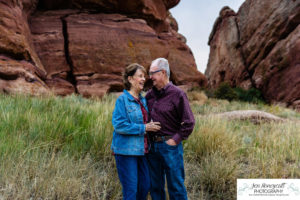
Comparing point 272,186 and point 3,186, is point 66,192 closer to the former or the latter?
point 3,186

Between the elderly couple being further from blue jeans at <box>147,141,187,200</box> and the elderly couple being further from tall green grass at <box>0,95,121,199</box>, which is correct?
tall green grass at <box>0,95,121,199</box>

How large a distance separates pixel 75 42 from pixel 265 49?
14.8m

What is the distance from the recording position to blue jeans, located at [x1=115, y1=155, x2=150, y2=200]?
2119mm

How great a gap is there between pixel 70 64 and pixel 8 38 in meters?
A: 3.32

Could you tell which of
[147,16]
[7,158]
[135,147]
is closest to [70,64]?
[147,16]

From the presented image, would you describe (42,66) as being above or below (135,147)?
above

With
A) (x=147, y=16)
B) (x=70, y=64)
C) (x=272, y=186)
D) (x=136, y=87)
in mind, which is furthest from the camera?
(x=147, y=16)

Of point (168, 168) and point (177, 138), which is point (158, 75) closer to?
point (177, 138)

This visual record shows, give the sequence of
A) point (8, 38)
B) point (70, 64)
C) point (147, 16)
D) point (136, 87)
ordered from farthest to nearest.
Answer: point (147, 16), point (70, 64), point (8, 38), point (136, 87)

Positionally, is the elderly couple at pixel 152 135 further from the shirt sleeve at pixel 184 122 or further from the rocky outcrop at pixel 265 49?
the rocky outcrop at pixel 265 49

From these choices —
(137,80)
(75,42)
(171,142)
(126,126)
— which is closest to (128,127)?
(126,126)

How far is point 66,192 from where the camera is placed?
224 cm

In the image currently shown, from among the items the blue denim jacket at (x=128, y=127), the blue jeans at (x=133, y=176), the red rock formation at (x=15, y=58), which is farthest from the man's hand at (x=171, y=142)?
the red rock formation at (x=15, y=58)

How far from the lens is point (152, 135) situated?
234 centimetres
